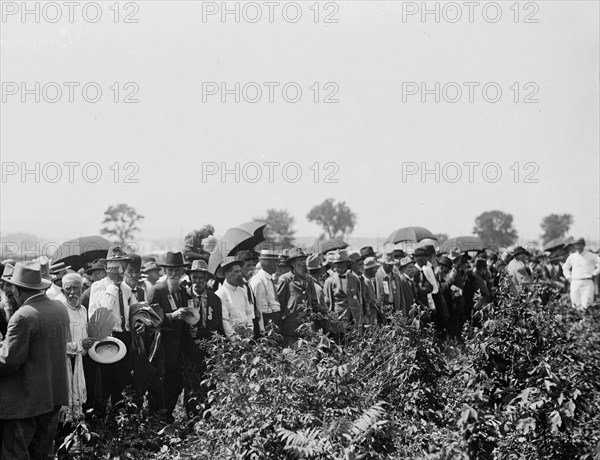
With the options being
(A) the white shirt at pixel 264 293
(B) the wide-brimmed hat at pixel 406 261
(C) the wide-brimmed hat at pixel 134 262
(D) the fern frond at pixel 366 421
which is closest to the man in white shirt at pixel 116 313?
Answer: (C) the wide-brimmed hat at pixel 134 262

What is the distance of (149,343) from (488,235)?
139ft

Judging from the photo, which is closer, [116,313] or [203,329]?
[116,313]

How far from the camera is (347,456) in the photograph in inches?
181

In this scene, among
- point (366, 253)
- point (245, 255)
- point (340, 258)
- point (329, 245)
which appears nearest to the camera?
point (245, 255)

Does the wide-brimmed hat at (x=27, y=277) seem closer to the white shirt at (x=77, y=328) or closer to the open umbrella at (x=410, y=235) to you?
the white shirt at (x=77, y=328)

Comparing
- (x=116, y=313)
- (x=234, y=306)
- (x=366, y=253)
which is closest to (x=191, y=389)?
(x=116, y=313)

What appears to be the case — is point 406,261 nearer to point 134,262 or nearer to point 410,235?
point 410,235

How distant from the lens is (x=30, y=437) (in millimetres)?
5727

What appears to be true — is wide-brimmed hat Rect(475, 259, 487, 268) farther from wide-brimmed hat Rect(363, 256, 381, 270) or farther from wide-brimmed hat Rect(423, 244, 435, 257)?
wide-brimmed hat Rect(363, 256, 381, 270)

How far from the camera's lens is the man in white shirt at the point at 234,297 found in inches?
340

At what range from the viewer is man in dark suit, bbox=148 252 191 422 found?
26.3ft

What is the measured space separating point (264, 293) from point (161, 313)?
1924 mm

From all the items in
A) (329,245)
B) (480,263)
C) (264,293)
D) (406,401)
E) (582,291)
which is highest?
(329,245)

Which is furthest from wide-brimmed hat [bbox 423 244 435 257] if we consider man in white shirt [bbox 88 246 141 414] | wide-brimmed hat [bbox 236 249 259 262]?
man in white shirt [bbox 88 246 141 414]
